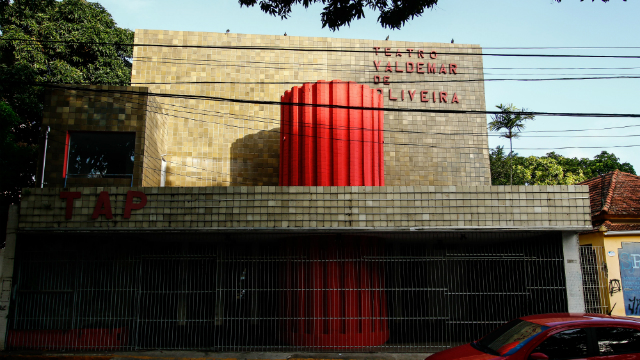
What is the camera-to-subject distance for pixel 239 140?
15352 mm

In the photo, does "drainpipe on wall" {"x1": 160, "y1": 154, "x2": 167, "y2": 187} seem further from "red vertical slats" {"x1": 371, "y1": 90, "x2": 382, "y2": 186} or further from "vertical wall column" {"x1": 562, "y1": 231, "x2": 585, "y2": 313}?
"vertical wall column" {"x1": 562, "y1": 231, "x2": 585, "y2": 313}

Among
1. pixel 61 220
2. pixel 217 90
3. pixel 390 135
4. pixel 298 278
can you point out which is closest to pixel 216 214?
pixel 298 278

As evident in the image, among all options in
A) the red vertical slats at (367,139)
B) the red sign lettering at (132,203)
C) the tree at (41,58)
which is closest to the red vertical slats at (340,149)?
the red vertical slats at (367,139)

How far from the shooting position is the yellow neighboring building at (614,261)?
38.1 feet

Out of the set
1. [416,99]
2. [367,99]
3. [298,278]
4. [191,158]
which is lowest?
[298,278]

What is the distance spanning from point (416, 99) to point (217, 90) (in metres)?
6.89

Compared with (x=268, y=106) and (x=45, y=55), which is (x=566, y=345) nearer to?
(x=268, y=106)

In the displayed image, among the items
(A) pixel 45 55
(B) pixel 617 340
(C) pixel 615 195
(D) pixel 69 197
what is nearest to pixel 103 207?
(D) pixel 69 197

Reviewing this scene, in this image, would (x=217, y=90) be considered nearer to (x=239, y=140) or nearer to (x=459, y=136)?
(x=239, y=140)

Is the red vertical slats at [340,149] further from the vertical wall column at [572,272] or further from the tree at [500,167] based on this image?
the tree at [500,167]

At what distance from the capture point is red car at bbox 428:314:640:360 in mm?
5891

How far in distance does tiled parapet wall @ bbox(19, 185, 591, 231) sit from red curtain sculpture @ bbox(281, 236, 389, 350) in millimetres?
979

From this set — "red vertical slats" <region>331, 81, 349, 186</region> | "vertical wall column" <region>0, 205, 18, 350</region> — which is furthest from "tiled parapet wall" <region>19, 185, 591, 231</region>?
"red vertical slats" <region>331, 81, 349, 186</region>

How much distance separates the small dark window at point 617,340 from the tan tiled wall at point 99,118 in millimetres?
10900
